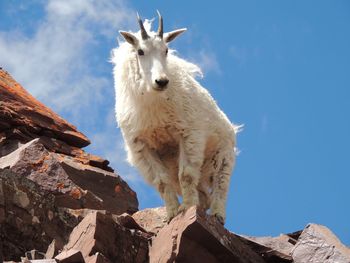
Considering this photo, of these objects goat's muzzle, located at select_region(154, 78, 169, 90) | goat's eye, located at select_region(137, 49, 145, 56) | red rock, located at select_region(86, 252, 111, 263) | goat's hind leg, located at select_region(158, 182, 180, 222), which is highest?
goat's eye, located at select_region(137, 49, 145, 56)

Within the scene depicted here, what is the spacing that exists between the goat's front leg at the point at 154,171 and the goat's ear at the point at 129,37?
4.60 ft

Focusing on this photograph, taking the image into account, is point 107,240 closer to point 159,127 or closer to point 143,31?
point 159,127

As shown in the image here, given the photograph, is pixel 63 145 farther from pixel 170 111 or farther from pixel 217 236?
pixel 217 236

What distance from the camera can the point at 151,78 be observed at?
11094 mm

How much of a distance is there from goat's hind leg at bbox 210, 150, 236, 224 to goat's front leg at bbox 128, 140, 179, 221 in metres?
0.64

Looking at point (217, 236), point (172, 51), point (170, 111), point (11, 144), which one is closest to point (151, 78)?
point (170, 111)

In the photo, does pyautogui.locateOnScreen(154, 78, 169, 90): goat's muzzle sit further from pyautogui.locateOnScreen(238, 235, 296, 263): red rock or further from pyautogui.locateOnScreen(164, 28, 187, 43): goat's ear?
pyautogui.locateOnScreen(238, 235, 296, 263): red rock

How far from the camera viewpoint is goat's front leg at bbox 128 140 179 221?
35.8 feet

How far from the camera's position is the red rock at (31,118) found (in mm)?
A: 14578

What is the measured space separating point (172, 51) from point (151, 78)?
161cm

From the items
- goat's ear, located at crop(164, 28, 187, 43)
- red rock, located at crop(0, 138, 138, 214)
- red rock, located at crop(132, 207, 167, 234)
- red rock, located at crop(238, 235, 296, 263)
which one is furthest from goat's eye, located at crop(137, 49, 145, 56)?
red rock, located at crop(238, 235, 296, 263)

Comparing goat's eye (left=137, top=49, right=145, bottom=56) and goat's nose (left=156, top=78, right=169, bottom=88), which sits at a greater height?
goat's eye (left=137, top=49, right=145, bottom=56)

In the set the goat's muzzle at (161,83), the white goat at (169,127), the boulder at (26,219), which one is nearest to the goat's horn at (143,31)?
the white goat at (169,127)

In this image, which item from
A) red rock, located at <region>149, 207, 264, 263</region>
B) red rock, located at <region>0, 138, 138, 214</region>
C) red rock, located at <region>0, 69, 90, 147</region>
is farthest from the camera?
red rock, located at <region>0, 69, 90, 147</region>
